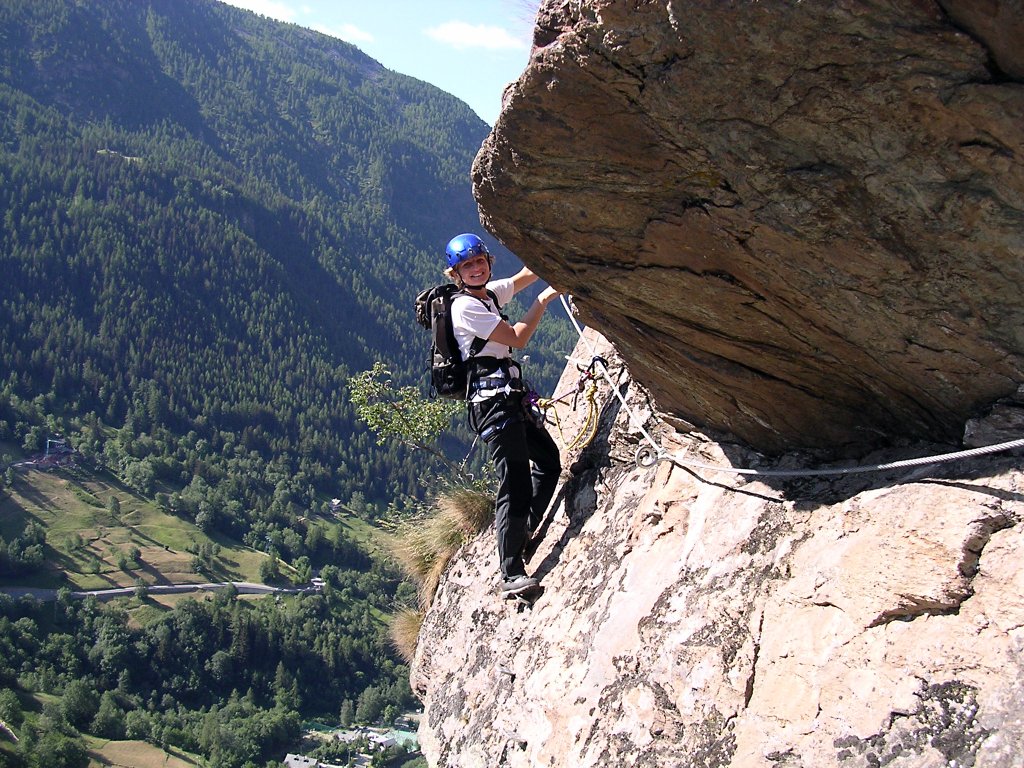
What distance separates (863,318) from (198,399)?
16305 cm

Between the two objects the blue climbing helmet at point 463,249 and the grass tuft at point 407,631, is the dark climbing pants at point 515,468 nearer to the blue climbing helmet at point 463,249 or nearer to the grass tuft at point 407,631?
the blue climbing helmet at point 463,249

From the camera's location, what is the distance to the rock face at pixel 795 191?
10.4 ft

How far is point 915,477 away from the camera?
171 inches

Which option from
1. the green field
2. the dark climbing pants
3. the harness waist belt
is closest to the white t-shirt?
the harness waist belt

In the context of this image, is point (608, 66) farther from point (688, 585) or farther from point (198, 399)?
point (198, 399)

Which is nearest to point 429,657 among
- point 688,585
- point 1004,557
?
point 688,585

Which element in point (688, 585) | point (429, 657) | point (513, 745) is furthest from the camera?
point (429, 657)

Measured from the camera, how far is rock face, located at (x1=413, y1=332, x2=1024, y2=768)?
353cm

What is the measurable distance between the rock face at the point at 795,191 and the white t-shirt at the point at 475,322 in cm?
118

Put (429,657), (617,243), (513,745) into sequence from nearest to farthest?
(617,243)
(513,745)
(429,657)

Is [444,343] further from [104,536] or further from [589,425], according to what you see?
[104,536]

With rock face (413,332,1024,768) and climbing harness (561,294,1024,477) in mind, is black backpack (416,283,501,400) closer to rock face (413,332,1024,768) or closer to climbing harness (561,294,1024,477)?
climbing harness (561,294,1024,477)

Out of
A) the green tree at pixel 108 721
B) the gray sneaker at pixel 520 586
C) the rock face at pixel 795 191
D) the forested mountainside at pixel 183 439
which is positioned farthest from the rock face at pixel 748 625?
the green tree at pixel 108 721

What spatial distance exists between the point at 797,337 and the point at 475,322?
2513 millimetres
